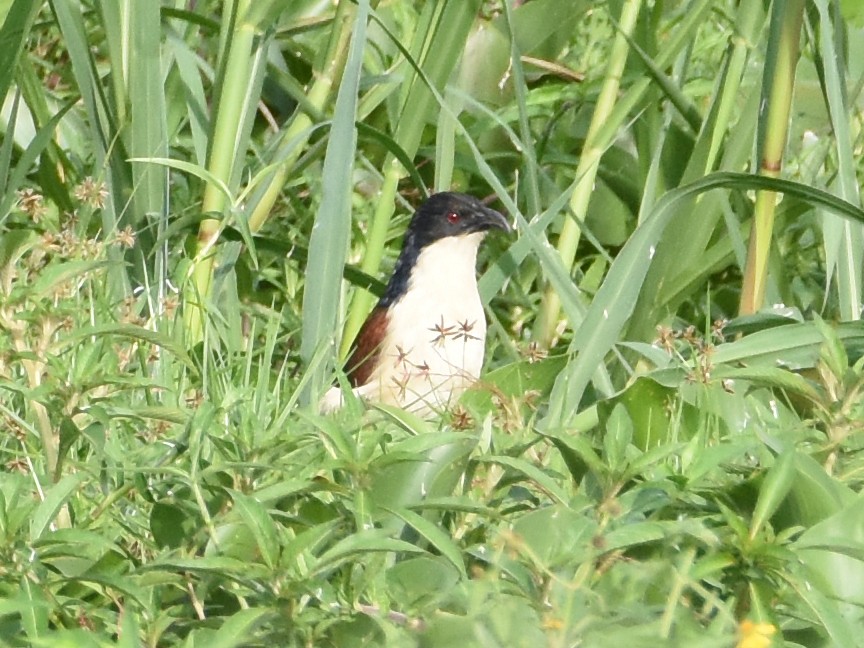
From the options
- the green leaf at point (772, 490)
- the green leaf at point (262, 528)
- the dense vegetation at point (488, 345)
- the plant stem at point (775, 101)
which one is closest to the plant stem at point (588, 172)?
the dense vegetation at point (488, 345)

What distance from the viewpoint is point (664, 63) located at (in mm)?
4055

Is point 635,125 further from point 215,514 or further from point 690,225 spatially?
point 215,514

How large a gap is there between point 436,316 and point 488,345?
0.16 meters

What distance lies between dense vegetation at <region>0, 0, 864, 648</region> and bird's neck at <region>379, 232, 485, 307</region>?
0.16 metres

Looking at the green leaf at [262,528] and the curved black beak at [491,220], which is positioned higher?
the curved black beak at [491,220]

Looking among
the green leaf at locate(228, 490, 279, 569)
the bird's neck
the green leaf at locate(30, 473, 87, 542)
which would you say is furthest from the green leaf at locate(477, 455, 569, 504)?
the bird's neck

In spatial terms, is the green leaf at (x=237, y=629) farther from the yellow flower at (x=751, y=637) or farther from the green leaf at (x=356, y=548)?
the yellow flower at (x=751, y=637)

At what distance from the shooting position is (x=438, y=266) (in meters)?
4.54

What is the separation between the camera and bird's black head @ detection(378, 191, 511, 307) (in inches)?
178

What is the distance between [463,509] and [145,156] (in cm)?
187

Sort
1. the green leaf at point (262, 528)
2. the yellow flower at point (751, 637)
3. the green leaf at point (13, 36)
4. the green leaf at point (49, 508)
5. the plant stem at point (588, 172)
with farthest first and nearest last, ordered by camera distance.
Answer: the plant stem at point (588, 172), the green leaf at point (13, 36), the green leaf at point (49, 508), the green leaf at point (262, 528), the yellow flower at point (751, 637)

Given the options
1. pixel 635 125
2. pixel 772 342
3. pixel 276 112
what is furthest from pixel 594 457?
pixel 276 112

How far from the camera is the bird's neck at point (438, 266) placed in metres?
4.52

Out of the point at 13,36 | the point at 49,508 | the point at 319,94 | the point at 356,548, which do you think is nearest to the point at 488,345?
the point at 319,94
